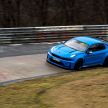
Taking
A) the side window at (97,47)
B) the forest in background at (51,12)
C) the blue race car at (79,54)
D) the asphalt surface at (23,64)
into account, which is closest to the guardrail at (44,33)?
the asphalt surface at (23,64)

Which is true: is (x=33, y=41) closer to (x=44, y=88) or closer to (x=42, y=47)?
(x=42, y=47)

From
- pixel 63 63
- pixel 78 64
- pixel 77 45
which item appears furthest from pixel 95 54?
pixel 63 63

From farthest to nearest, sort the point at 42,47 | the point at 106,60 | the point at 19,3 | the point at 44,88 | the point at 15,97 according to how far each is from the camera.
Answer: the point at 19,3, the point at 42,47, the point at 106,60, the point at 44,88, the point at 15,97

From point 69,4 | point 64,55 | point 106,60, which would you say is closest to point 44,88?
point 64,55

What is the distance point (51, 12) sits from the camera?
149ft

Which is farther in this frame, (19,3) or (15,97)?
(19,3)

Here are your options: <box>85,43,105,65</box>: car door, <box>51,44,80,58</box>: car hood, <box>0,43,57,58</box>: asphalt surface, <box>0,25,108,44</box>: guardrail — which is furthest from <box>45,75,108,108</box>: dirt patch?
<box>0,25,108,44</box>: guardrail

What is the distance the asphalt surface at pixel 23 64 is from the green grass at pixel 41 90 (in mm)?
783

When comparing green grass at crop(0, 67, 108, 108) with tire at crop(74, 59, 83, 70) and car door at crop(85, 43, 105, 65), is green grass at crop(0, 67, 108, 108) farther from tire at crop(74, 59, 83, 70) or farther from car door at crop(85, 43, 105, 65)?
car door at crop(85, 43, 105, 65)

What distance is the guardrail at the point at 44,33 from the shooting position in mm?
26837

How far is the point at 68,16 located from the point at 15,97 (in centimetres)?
3148

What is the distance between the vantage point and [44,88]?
17094 millimetres

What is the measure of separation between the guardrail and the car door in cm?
578

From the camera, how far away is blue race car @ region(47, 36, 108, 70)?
71.6 ft
